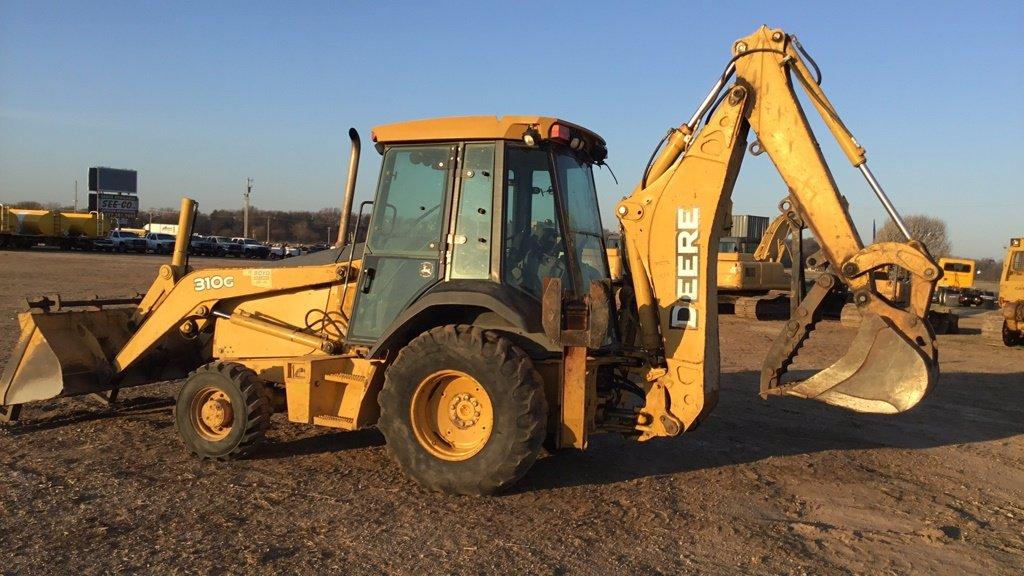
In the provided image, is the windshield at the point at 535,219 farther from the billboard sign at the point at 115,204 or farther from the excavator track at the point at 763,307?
the billboard sign at the point at 115,204

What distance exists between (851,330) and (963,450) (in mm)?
12666

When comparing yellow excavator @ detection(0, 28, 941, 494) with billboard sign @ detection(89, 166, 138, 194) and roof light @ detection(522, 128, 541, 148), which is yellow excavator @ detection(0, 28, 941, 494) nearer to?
roof light @ detection(522, 128, 541, 148)

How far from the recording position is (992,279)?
279 ft

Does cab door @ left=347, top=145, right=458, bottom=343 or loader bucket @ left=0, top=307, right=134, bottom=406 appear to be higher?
cab door @ left=347, top=145, right=458, bottom=343

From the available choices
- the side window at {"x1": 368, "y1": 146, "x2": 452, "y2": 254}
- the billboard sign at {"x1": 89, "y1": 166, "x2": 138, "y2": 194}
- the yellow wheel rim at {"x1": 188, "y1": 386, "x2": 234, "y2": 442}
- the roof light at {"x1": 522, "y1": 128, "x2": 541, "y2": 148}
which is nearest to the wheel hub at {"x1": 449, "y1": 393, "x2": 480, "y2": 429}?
the side window at {"x1": 368, "y1": 146, "x2": 452, "y2": 254}

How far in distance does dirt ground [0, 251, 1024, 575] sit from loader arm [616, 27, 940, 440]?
80cm

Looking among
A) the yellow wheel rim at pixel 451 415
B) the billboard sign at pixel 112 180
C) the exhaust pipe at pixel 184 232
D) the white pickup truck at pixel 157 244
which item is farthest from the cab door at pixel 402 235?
the billboard sign at pixel 112 180

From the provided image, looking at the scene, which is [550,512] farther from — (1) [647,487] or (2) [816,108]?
(2) [816,108]

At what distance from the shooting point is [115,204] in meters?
69.9

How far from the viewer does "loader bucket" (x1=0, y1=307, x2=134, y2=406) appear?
271 inches

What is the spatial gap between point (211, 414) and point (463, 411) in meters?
2.13

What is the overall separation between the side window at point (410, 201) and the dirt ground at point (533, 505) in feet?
5.68

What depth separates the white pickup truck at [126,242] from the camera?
2124 inches

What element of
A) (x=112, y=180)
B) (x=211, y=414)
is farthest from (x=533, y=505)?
(x=112, y=180)
